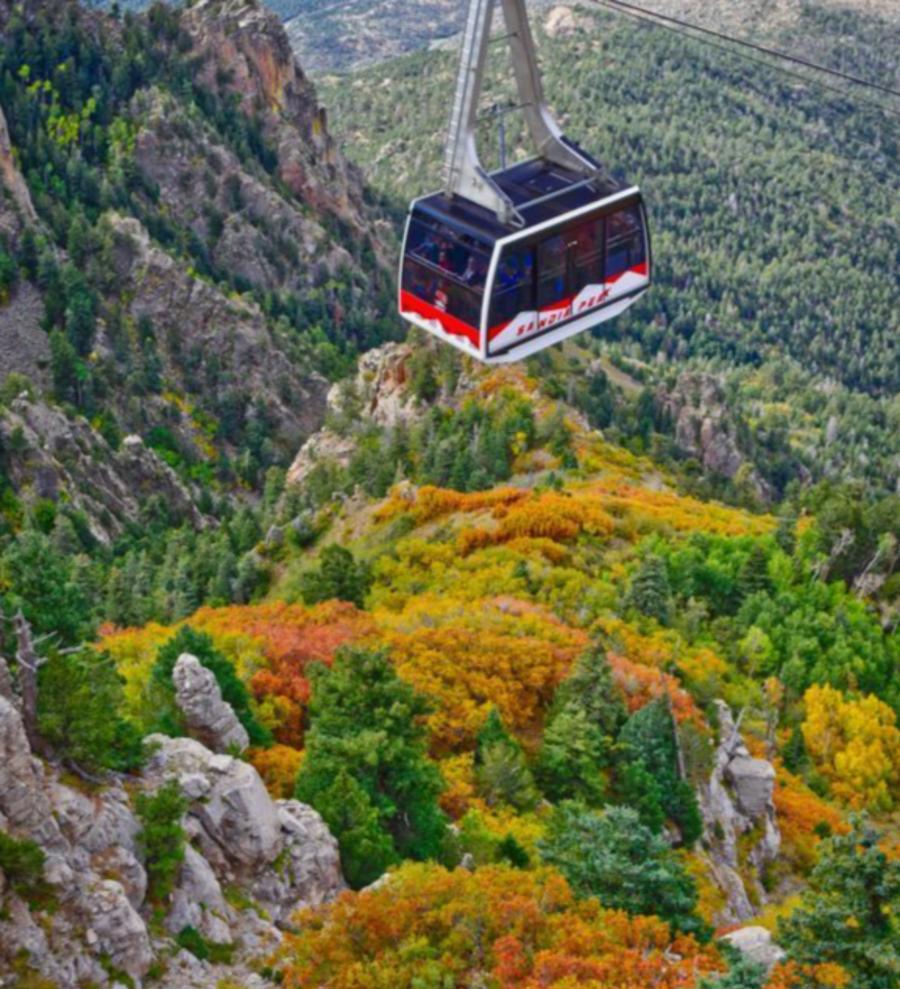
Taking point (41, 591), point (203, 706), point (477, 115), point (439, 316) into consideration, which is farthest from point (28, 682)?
point (477, 115)

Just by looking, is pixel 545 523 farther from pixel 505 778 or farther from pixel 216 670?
pixel 216 670

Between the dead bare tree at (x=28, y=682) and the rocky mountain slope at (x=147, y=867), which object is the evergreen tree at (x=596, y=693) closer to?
the rocky mountain slope at (x=147, y=867)

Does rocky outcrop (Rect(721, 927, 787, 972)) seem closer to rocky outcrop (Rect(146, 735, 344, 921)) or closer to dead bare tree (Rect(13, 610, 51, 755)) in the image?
rocky outcrop (Rect(146, 735, 344, 921))

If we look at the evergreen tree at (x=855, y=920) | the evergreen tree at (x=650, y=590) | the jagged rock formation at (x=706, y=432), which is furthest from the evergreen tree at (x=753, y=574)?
the jagged rock formation at (x=706, y=432)

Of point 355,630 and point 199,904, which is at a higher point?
point 199,904

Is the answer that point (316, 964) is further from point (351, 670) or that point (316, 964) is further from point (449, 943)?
point (351, 670)

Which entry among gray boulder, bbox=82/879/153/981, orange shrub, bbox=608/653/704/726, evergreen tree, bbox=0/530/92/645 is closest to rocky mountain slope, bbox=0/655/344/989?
gray boulder, bbox=82/879/153/981
